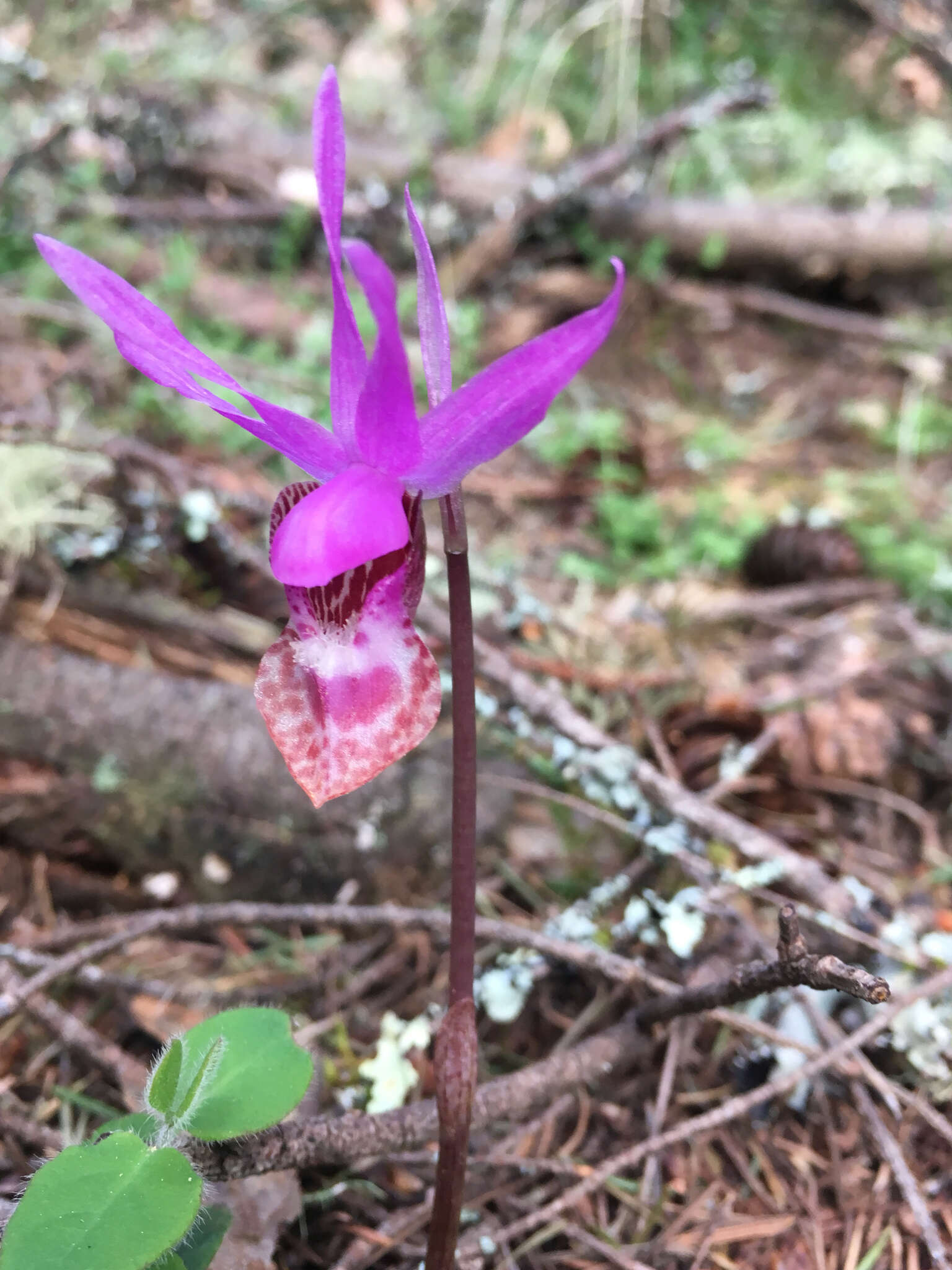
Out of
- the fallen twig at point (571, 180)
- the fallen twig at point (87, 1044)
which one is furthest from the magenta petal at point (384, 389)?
the fallen twig at point (571, 180)

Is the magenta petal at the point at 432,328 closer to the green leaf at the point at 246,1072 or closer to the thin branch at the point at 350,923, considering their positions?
the green leaf at the point at 246,1072

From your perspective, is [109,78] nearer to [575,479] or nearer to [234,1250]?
[575,479]

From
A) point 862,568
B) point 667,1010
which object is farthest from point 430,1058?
point 862,568

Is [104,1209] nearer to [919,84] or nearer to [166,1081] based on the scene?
[166,1081]

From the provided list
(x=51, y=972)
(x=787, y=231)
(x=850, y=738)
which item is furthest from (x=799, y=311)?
(x=51, y=972)

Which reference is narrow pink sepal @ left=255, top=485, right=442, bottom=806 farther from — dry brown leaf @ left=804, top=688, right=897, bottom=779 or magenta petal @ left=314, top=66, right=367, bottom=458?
dry brown leaf @ left=804, top=688, right=897, bottom=779
